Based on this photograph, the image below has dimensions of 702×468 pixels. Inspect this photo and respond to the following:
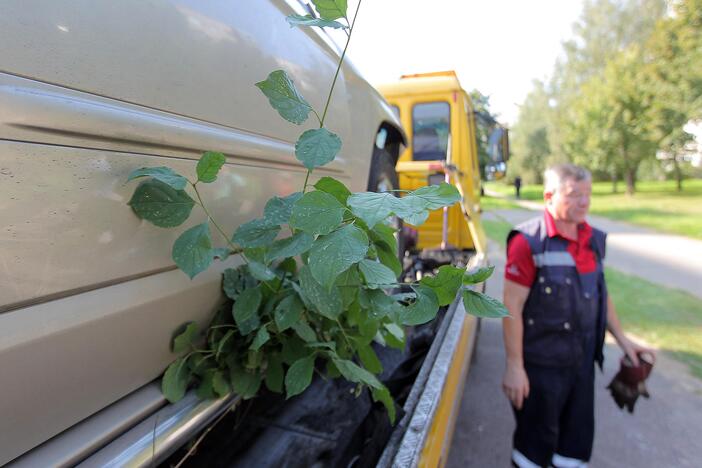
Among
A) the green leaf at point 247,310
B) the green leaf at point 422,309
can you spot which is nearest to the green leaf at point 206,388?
the green leaf at point 247,310

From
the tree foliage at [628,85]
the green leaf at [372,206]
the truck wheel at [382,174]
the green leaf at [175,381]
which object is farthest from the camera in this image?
the tree foliage at [628,85]

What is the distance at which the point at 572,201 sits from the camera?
227 cm

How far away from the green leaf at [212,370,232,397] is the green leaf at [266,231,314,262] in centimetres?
46

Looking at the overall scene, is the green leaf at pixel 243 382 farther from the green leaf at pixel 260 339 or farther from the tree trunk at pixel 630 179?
the tree trunk at pixel 630 179

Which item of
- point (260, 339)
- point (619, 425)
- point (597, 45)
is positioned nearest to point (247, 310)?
point (260, 339)

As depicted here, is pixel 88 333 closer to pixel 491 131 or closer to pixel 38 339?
pixel 38 339

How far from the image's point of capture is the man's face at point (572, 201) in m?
2.27

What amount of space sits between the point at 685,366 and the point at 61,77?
5278mm

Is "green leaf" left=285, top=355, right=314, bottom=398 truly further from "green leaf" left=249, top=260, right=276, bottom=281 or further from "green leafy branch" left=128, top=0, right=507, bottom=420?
"green leaf" left=249, top=260, right=276, bottom=281

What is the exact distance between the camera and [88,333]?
95 cm

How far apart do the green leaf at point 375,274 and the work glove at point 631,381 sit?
2276 millimetres

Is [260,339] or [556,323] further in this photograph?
[556,323]

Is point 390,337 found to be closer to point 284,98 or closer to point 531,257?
point 284,98

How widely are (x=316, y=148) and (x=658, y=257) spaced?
34.3ft
